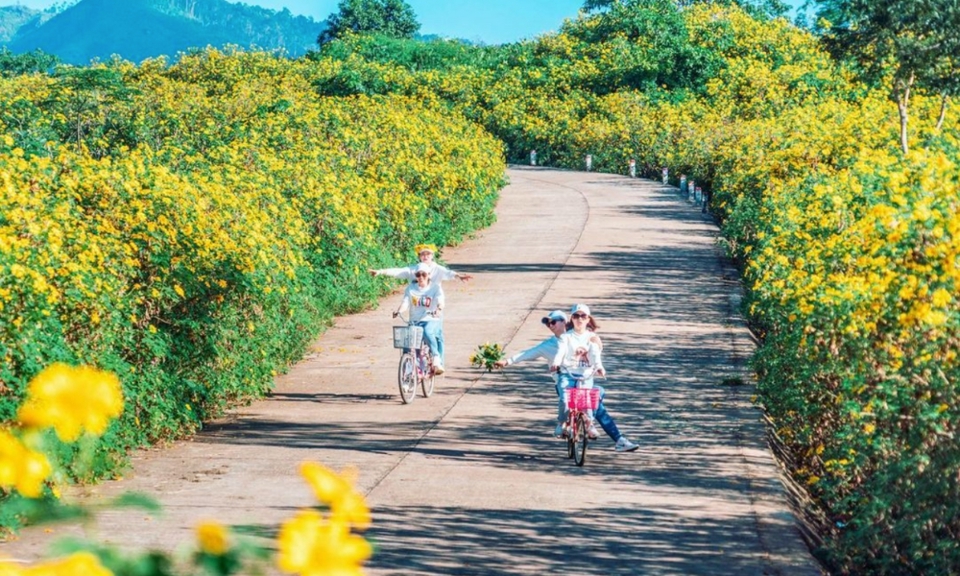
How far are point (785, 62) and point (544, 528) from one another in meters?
47.1

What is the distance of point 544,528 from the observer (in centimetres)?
974

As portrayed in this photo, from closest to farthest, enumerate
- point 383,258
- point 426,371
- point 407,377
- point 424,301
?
point 407,377, point 426,371, point 424,301, point 383,258

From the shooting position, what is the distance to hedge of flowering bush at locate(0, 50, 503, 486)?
10625 mm

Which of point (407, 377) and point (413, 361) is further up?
point (413, 361)

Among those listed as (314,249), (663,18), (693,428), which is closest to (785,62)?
(663,18)

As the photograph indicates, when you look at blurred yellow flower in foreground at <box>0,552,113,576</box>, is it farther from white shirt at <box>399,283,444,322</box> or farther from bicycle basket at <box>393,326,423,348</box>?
white shirt at <box>399,283,444,322</box>

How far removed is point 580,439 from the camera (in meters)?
11.7

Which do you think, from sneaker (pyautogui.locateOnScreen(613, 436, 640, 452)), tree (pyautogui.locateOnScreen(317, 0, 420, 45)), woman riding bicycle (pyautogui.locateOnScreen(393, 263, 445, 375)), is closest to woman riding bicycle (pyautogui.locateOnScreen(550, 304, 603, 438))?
sneaker (pyautogui.locateOnScreen(613, 436, 640, 452))

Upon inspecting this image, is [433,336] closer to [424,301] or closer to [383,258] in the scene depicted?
[424,301]

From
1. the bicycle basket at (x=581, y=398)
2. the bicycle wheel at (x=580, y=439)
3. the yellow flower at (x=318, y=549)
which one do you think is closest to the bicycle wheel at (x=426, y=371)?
the bicycle basket at (x=581, y=398)

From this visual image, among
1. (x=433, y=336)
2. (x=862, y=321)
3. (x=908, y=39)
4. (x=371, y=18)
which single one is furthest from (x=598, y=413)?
(x=371, y=18)

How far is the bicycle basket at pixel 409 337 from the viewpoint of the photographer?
1449cm

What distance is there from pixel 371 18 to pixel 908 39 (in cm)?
6619

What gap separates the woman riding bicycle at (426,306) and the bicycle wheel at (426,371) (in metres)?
0.05
